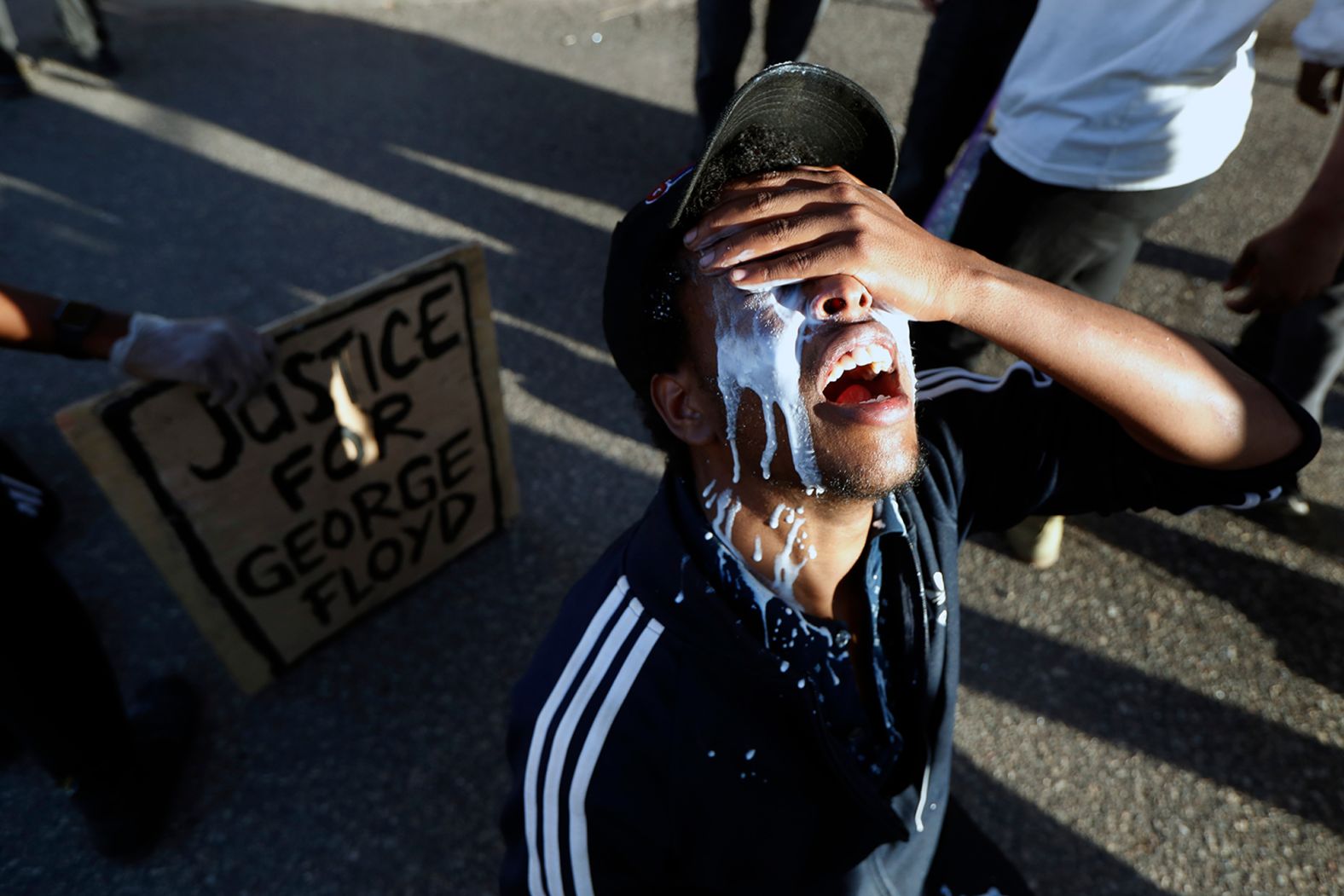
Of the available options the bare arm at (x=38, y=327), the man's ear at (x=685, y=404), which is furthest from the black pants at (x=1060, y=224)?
the bare arm at (x=38, y=327)

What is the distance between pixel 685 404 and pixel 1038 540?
1.90m

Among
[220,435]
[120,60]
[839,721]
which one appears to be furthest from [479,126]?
[839,721]

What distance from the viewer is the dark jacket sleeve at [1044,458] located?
146cm

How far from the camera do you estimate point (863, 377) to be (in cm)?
133

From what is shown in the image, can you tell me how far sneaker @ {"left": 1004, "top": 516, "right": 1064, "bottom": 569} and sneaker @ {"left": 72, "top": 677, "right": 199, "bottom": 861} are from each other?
262 centimetres

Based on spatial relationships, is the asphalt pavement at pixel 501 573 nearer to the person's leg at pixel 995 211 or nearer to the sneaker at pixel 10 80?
the sneaker at pixel 10 80

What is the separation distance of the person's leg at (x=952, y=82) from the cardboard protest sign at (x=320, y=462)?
6.79ft

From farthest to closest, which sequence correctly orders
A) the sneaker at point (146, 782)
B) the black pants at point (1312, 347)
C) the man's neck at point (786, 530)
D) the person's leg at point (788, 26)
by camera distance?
the person's leg at point (788, 26) → the black pants at point (1312, 347) → the sneaker at point (146, 782) → the man's neck at point (786, 530)

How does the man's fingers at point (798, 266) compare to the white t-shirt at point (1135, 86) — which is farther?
the white t-shirt at point (1135, 86)

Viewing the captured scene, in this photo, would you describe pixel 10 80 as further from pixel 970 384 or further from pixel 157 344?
pixel 970 384

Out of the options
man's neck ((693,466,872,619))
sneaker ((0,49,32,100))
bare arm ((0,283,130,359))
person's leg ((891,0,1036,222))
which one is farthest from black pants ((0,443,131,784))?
sneaker ((0,49,32,100))

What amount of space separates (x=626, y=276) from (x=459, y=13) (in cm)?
581

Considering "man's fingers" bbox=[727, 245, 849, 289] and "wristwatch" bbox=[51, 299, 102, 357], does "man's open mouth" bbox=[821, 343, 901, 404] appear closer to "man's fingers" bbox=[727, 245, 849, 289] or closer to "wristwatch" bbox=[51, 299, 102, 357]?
"man's fingers" bbox=[727, 245, 849, 289]

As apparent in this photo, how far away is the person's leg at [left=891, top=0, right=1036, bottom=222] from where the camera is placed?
3.05m
